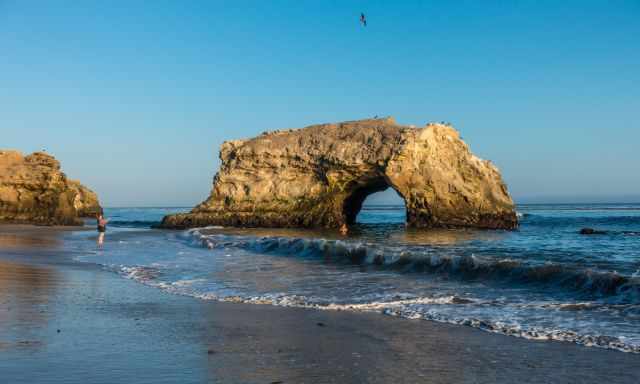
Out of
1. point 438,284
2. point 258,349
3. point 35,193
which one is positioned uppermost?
point 35,193

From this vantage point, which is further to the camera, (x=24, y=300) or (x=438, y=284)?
(x=438, y=284)

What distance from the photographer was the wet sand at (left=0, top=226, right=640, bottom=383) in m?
4.82

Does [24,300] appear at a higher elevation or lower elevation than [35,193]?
lower

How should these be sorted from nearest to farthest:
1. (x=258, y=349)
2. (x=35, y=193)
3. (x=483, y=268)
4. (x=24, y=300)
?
(x=258, y=349) < (x=24, y=300) < (x=483, y=268) < (x=35, y=193)

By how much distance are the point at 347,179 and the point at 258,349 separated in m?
33.1

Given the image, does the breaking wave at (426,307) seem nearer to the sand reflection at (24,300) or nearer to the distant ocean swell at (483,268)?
the distant ocean swell at (483,268)

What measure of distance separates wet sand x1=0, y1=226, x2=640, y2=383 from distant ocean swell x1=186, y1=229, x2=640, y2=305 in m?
4.10

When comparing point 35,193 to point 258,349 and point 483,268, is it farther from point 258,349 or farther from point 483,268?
point 258,349

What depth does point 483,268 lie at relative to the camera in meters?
12.6

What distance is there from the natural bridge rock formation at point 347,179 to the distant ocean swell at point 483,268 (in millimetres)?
16532

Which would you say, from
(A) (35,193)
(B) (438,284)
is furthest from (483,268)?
(A) (35,193)

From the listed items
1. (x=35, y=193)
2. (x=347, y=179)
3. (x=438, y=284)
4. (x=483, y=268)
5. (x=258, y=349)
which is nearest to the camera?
(x=258, y=349)

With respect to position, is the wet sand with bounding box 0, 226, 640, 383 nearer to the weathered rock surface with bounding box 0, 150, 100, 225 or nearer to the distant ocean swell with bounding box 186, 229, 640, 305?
the distant ocean swell with bounding box 186, 229, 640, 305

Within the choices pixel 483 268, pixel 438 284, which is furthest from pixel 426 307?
pixel 483 268
